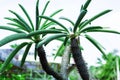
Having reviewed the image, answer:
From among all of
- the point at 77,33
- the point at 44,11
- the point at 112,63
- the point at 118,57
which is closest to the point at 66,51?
the point at 77,33

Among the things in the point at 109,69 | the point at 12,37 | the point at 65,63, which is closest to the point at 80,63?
the point at 65,63

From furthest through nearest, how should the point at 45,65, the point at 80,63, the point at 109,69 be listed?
the point at 109,69
the point at 45,65
the point at 80,63

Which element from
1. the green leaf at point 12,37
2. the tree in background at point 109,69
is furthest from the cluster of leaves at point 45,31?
the tree in background at point 109,69

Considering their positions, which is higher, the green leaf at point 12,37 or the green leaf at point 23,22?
the green leaf at point 23,22

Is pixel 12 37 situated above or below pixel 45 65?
above

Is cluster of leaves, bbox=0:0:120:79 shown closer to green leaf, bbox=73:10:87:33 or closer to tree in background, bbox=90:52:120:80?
green leaf, bbox=73:10:87:33

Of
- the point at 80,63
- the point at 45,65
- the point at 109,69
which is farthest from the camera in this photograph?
the point at 109,69

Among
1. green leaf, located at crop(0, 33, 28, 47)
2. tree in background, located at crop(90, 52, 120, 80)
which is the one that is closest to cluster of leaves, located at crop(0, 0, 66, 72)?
green leaf, located at crop(0, 33, 28, 47)

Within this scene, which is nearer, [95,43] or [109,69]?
[95,43]

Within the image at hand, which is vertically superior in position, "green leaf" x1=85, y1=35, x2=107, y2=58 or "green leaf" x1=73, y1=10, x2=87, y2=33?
"green leaf" x1=73, y1=10, x2=87, y2=33

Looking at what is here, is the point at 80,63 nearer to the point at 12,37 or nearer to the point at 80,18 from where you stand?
the point at 80,18

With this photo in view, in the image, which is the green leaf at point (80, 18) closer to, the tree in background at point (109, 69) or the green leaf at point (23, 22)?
the green leaf at point (23, 22)

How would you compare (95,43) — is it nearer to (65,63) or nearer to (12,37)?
(65,63)

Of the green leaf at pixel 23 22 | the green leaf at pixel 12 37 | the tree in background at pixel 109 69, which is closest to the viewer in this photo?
the green leaf at pixel 12 37
